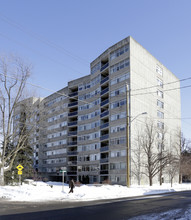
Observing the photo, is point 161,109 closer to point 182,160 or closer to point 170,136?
point 170,136

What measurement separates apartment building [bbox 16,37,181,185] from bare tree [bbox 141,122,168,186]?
178cm

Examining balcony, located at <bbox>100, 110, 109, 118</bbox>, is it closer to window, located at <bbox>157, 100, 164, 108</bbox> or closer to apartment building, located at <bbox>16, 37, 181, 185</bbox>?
apartment building, located at <bbox>16, 37, 181, 185</bbox>

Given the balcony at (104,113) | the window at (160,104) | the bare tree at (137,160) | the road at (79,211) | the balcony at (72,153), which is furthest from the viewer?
the balcony at (72,153)

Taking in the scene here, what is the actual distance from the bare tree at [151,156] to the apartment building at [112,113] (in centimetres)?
178

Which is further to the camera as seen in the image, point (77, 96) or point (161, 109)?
point (77, 96)

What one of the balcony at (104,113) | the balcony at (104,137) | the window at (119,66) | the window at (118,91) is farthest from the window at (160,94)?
the balcony at (104,137)

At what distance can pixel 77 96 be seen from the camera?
6769 centimetres

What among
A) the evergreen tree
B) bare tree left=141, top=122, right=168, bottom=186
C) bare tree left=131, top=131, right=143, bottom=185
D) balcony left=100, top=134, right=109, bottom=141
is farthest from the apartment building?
the evergreen tree

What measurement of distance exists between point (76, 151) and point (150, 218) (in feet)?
180

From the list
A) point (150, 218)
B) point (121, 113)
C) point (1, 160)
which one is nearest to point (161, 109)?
point (121, 113)

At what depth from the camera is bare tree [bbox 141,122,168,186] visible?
42.0 m

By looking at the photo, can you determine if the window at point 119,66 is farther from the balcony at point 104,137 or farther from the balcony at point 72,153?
the balcony at point 72,153

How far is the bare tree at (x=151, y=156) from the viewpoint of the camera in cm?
4200

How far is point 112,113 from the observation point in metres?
52.6
